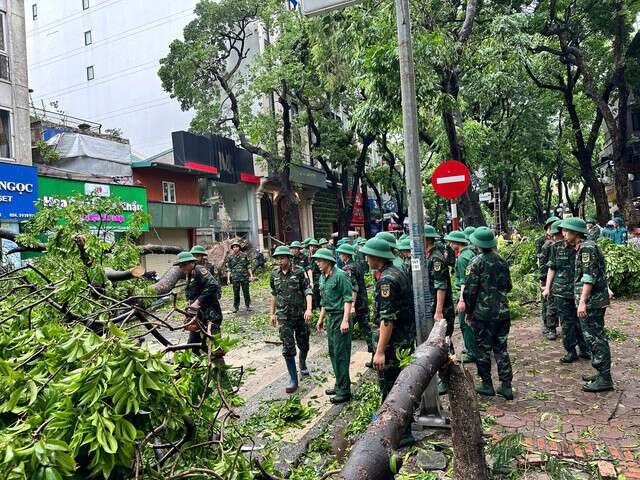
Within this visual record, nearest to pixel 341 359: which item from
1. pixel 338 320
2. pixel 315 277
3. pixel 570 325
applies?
pixel 338 320

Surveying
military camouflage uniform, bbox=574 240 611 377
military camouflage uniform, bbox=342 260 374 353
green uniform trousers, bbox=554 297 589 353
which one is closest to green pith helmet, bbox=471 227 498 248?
military camouflage uniform, bbox=574 240 611 377

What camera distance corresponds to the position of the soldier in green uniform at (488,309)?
5.46m

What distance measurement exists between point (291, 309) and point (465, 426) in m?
3.63

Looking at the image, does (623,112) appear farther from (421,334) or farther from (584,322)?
(421,334)

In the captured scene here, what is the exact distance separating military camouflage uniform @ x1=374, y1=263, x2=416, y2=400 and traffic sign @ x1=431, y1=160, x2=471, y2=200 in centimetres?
170

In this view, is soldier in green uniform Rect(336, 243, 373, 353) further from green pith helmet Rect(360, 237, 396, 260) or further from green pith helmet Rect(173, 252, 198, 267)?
green pith helmet Rect(360, 237, 396, 260)

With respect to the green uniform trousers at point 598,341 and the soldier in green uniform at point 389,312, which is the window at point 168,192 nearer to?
the soldier in green uniform at point 389,312

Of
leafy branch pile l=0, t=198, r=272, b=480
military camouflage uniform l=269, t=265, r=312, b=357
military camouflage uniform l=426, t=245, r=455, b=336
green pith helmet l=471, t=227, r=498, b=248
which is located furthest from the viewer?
military camouflage uniform l=269, t=265, r=312, b=357

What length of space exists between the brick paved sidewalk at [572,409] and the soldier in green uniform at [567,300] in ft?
0.70

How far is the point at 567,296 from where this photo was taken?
6.53m

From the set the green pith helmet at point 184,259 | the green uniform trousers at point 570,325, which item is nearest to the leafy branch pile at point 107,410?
the green pith helmet at point 184,259

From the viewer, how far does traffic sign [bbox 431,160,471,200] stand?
6242 mm

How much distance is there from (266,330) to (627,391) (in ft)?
22.9

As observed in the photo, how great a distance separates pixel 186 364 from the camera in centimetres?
236
